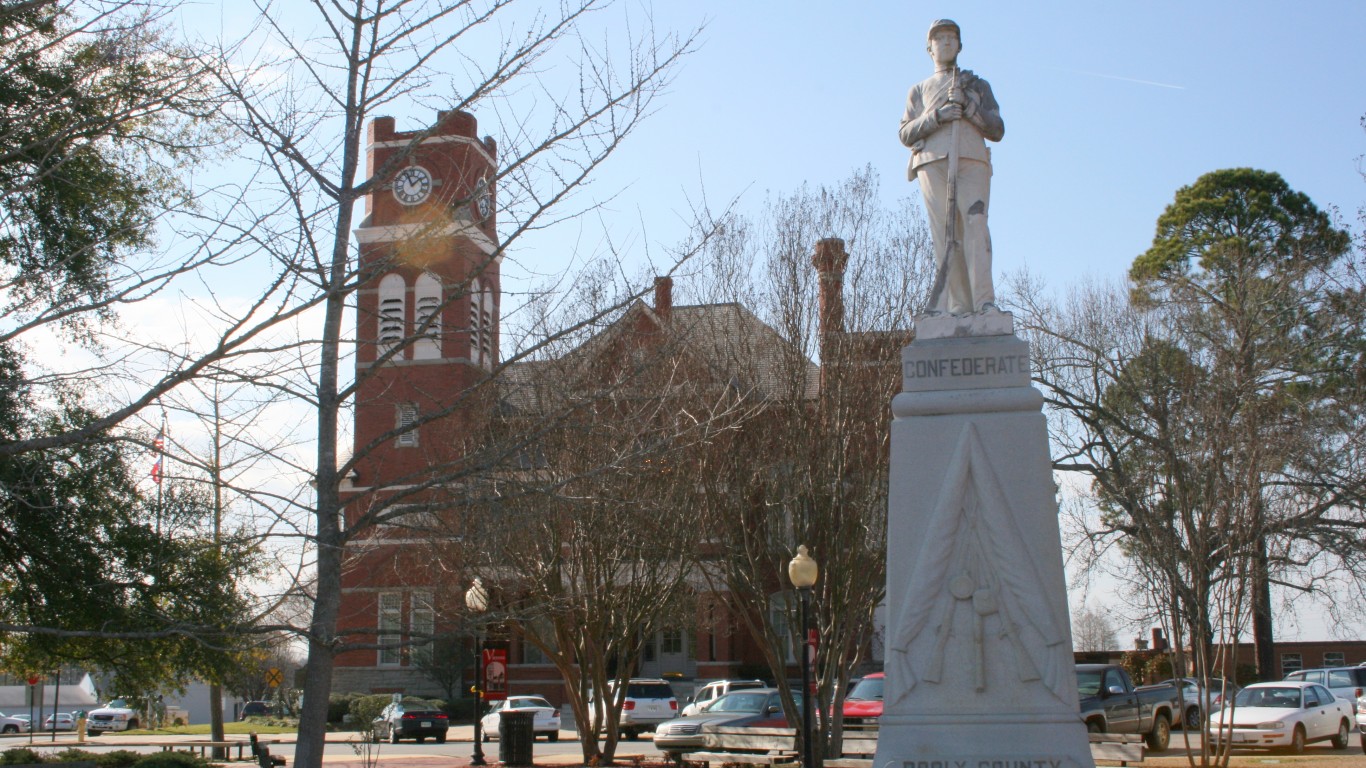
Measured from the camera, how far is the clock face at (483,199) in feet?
28.2

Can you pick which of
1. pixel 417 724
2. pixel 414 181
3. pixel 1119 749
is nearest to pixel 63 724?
pixel 417 724

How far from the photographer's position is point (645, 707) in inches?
1287

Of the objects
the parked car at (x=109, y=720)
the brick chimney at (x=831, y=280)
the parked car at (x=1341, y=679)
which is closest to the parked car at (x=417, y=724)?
the brick chimney at (x=831, y=280)

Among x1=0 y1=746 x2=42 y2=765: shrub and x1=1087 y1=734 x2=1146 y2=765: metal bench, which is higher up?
x1=0 y1=746 x2=42 y2=765: shrub

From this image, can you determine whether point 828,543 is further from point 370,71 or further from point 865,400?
point 370,71

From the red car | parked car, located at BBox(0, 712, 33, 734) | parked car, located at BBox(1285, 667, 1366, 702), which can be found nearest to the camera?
the red car

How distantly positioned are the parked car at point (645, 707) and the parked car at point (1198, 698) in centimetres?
1213

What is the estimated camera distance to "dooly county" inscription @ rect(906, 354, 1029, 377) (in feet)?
31.8

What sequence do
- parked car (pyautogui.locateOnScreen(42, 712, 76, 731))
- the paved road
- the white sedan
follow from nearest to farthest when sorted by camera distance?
1. the paved road
2. the white sedan
3. parked car (pyautogui.locateOnScreen(42, 712, 76, 731))

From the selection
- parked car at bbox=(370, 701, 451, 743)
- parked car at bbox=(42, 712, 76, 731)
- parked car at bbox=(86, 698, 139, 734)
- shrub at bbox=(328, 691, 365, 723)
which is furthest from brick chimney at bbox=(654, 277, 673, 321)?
parked car at bbox=(42, 712, 76, 731)

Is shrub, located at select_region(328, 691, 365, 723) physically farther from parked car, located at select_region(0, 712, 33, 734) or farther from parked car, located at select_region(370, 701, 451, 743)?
parked car, located at select_region(0, 712, 33, 734)

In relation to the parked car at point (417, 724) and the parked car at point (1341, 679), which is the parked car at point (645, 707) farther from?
the parked car at point (1341, 679)

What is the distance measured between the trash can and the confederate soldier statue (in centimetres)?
1469

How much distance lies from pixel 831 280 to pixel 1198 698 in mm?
9216
